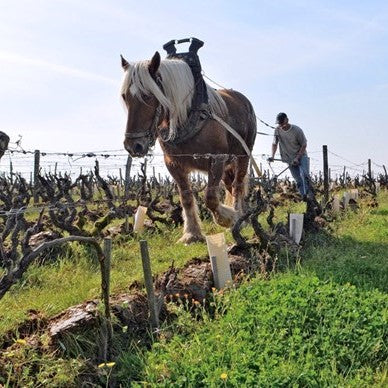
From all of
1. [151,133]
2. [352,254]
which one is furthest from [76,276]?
[352,254]

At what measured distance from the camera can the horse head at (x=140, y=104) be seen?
5.53 m

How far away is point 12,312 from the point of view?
12.3 feet

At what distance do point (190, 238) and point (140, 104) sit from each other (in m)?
1.86

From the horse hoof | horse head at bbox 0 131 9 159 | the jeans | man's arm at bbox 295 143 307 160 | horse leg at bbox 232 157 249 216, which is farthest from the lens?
the jeans

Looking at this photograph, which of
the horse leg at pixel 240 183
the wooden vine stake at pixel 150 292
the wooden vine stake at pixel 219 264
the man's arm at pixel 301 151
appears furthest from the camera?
the man's arm at pixel 301 151

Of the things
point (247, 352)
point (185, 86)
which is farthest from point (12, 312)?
point (185, 86)

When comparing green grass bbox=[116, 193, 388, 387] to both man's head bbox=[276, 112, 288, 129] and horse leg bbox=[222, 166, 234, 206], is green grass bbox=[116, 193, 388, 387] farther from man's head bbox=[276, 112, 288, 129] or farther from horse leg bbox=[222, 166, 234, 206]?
man's head bbox=[276, 112, 288, 129]

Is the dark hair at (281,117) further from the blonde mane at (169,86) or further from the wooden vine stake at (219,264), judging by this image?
the wooden vine stake at (219,264)

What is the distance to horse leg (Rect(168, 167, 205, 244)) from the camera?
6539mm

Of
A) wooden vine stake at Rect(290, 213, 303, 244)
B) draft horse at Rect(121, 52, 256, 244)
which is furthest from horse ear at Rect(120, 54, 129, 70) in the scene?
wooden vine stake at Rect(290, 213, 303, 244)

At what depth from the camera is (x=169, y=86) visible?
5945 millimetres

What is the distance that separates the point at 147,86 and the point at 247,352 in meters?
3.32

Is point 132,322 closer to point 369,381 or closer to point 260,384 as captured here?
point 260,384

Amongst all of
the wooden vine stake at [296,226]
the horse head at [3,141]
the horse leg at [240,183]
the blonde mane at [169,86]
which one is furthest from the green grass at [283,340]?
the horse leg at [240,183]
